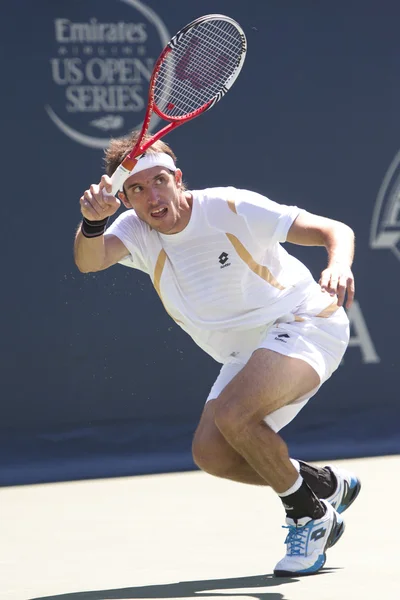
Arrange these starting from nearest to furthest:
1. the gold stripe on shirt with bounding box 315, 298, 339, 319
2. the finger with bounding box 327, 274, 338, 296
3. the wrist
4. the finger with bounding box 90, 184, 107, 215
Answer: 1. the finger with bounding box 327, 274, 338, 296
2. the finger with bounding box 90, 184, 107, 215
3. the wrist
4. the gold stripe on shirt with bounding box 315, 298, 339, 319

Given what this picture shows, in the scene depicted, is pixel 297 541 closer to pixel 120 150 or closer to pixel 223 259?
pixel 223 259

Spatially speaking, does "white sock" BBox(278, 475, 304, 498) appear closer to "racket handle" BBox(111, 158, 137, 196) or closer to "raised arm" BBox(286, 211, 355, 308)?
"raised arm" BBox(286, 211, 355, 308)

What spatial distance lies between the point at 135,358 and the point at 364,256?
1.25m

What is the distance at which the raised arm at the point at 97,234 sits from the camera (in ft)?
11.5

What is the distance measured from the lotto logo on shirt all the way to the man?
77.0 inches

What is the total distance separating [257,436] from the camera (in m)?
3.52

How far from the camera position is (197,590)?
3367 millimetres

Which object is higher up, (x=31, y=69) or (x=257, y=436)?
(x=31, y=69)

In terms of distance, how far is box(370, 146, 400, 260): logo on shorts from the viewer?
6.17 meters

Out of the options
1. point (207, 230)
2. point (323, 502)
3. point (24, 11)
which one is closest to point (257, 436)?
point (323, 502)

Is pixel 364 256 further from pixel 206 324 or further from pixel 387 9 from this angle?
pixel 206 324

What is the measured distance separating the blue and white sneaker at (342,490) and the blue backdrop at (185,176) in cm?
188

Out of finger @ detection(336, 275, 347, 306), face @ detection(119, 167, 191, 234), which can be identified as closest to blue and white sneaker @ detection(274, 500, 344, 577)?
finger @ detection(336, 275, 347, 306)

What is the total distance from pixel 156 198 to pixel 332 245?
0.56 meters
